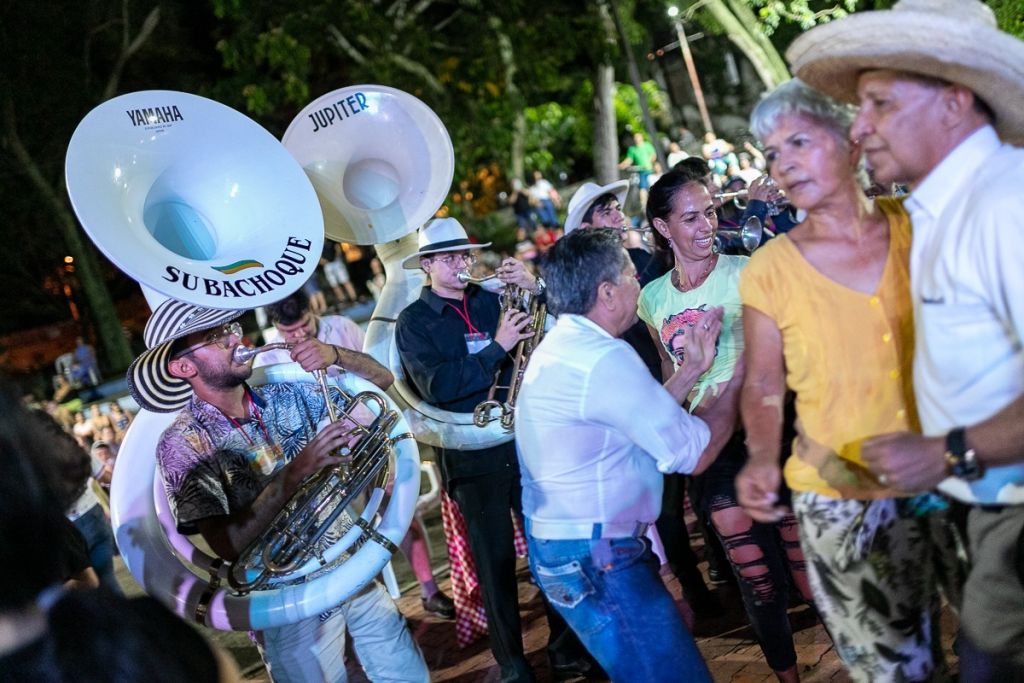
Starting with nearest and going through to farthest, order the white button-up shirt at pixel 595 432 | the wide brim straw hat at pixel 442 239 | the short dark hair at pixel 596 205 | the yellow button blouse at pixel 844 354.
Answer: the yellow button blouse at pixel 844 354, the white button-up shirt at pixel 595 432, the wide brim straw hat at pixel 442 239, the short dark hair at pixel 596 205

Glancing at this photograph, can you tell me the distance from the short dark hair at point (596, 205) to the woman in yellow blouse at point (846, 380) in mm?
2899

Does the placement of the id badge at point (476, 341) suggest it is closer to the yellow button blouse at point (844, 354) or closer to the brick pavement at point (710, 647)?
the brick pavement at point (710, 647)

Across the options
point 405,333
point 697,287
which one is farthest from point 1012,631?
point 405,333

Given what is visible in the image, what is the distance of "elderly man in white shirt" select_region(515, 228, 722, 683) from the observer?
3.06 metres

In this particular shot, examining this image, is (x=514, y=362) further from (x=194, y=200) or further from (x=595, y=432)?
(x=595, y=432)

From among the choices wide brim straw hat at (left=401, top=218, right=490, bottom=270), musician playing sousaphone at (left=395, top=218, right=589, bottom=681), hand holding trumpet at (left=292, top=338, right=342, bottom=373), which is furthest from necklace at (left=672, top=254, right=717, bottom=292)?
hand holding trumpet at (left=292, top=338, right=342, bottom=373)

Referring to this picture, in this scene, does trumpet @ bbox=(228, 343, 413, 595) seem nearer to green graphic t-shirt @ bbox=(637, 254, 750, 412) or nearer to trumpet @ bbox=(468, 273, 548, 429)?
trumpet @ bbox=(468, 273, 548, 429)

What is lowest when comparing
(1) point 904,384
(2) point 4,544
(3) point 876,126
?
(1) point 904,384

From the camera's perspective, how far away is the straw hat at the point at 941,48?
7.74ft

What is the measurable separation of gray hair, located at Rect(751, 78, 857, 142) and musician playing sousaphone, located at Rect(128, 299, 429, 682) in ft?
7.11

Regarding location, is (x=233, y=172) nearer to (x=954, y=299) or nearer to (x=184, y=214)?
(x=184, y=214)

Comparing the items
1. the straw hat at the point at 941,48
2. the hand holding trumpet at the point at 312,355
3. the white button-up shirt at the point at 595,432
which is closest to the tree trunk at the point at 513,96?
the hand holding trumpet at the point at 312,355

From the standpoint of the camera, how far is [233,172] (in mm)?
4488

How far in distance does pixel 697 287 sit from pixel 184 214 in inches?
89.5
